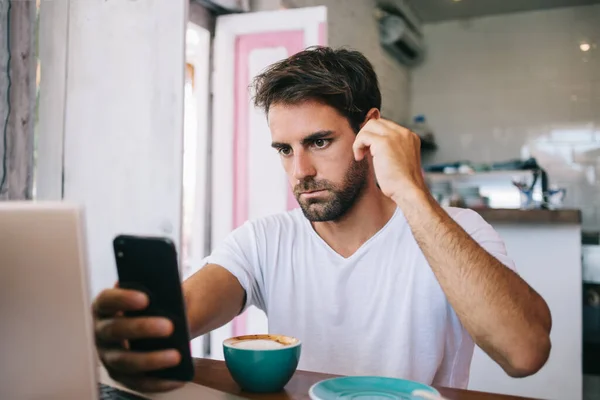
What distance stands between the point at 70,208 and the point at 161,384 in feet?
0.96

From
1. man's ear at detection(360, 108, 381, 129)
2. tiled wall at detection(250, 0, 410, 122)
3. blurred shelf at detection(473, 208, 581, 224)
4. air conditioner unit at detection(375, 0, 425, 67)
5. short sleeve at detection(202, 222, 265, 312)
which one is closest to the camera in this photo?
short sleeve at detection(202, 222, 265, 312)

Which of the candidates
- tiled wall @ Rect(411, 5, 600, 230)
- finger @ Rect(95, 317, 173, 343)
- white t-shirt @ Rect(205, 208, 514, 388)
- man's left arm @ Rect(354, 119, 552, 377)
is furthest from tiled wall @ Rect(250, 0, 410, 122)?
finger @ Rect(95, 317, 173, 343)

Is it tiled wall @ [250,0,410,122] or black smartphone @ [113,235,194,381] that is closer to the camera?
black smartphone @ [113,235,194,381]

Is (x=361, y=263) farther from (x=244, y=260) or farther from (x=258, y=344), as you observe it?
(x=258, y=344)

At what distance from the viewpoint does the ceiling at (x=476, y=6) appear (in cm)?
466

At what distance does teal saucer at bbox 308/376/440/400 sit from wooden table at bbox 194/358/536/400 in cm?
7

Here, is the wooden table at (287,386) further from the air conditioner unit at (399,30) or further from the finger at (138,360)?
the air conditioner unit at (399,30)

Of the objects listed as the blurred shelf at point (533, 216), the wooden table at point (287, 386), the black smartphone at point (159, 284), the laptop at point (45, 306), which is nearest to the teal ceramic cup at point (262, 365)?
the wooden table at point (287, 386)

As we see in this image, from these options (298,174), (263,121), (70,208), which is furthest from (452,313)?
(263,121)

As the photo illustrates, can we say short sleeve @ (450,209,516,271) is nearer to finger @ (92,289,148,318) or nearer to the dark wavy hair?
the dark wavy hair

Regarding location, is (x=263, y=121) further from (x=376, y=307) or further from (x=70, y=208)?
(x=70, y=208)

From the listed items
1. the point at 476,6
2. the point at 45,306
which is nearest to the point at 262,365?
the point at 45,306

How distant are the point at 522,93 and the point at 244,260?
4.28 metres

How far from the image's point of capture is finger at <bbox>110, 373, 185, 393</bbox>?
72cm
